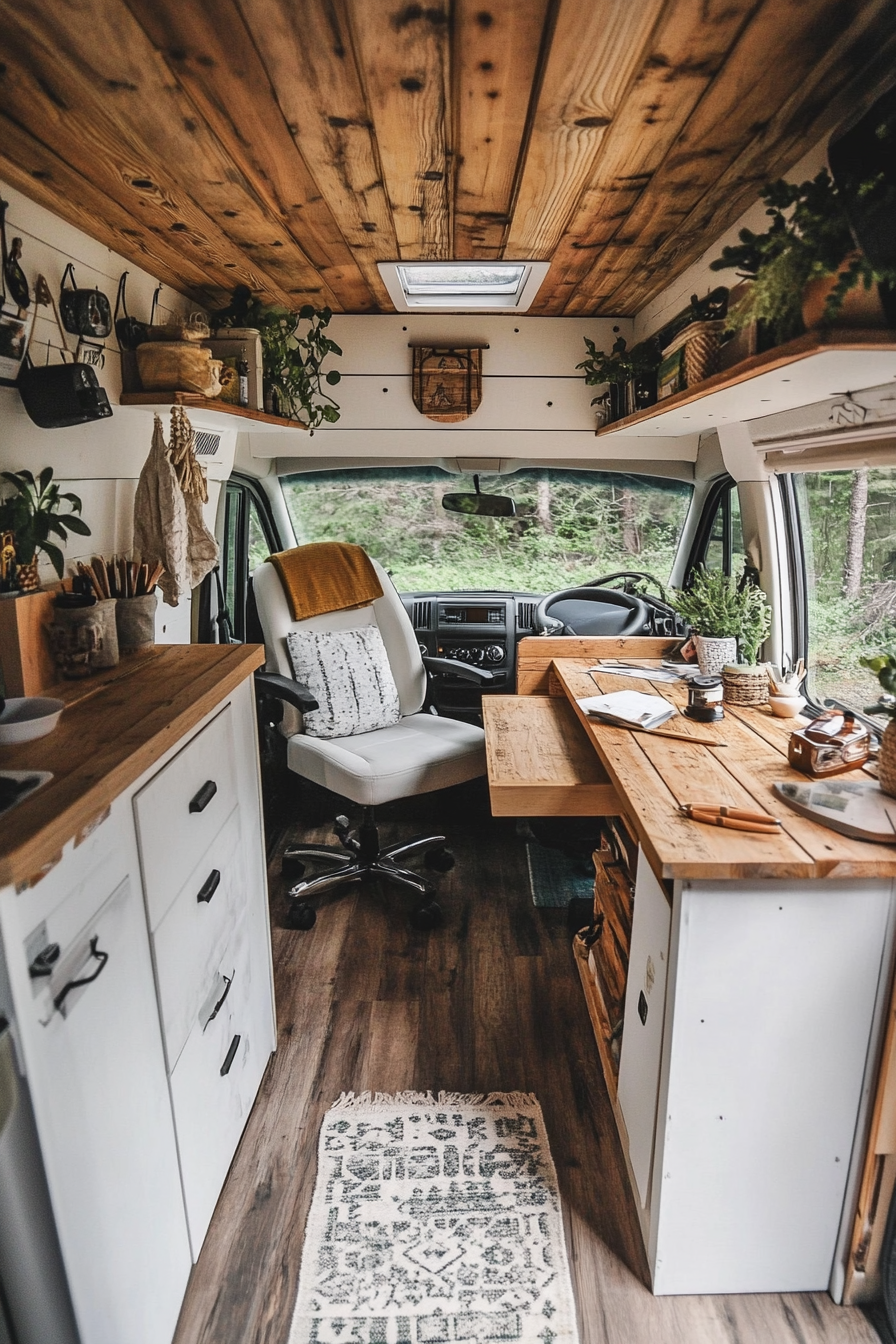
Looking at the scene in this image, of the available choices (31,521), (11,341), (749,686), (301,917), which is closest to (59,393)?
(11,341)

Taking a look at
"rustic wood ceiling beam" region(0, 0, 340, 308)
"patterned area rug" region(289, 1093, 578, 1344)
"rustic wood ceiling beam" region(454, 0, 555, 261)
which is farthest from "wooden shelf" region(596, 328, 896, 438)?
"patterned area rug" region(289, 1093, 578, 1344)

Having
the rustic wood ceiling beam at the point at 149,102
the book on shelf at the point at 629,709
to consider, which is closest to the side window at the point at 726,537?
the book on shelf at the point at 629,709

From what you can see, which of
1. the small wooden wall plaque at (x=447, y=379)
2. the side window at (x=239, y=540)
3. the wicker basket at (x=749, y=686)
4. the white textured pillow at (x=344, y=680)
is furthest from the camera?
the side window at (x=239, y=540)

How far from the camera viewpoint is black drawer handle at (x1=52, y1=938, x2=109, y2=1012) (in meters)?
0.96

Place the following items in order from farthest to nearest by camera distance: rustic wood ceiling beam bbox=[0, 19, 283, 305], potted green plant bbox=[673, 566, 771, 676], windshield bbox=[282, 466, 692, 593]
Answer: windshield bbox=[282, 466, 692, 593] < potted green plant bbox=[673, 566, 771, 676] < rustic wood ceiling beam bbox=[0, 19, 283, 305]

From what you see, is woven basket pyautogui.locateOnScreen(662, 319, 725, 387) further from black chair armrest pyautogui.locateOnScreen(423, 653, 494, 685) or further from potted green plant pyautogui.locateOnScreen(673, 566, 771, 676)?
black chair armrest pyautogui.locateOnScreen(423, 653, 494, 685)

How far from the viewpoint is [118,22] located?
1193mm

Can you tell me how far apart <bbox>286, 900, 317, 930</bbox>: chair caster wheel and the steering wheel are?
55.5 inches

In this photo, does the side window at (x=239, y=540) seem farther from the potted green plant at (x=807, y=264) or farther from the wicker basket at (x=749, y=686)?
the potted green plant at (x=807, y=264)

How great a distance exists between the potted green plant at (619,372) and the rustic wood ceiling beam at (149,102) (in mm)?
1212

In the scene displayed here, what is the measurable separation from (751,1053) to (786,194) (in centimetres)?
147

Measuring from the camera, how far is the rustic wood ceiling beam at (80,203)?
1587 mm

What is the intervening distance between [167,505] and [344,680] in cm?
102

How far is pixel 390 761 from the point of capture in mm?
2605
